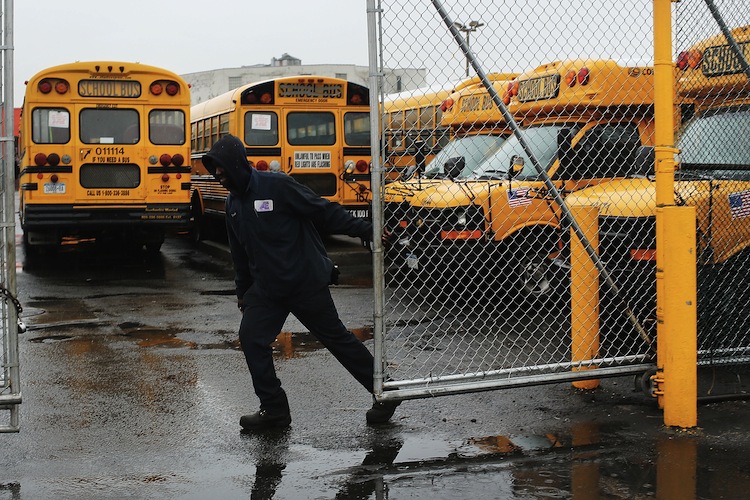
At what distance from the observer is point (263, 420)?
5871 millimetres

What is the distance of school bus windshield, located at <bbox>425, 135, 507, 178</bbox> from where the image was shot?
37.0ft

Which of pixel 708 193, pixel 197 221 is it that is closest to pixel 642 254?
pixel 708 193

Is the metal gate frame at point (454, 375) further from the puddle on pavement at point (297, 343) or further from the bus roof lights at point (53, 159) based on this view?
the bus roof lights at point (53, 159)

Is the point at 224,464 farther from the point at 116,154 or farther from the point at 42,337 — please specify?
the point at 116,154

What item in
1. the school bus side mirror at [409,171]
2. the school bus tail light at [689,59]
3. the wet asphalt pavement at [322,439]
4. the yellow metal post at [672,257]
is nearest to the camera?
the wet asphalt pavement at [322,439]

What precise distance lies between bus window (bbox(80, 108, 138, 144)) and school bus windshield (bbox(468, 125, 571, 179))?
6.69m

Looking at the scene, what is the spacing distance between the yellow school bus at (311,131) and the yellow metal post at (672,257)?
1119 cm

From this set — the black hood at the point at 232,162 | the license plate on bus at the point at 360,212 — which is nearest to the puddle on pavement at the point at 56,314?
the black hood at the point at 232,162

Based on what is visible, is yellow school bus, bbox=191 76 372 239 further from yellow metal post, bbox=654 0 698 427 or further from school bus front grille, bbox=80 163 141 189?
yellow metal post, bbox=654 0 698 427

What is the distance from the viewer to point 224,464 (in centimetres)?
524

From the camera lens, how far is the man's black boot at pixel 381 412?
19.3 ft

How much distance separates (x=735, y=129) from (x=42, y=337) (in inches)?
255

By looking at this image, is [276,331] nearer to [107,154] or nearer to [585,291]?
[585,291]

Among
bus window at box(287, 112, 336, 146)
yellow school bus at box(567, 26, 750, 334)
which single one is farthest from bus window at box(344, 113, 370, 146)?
yellow school bus at box(567, 26, 750, 334)
